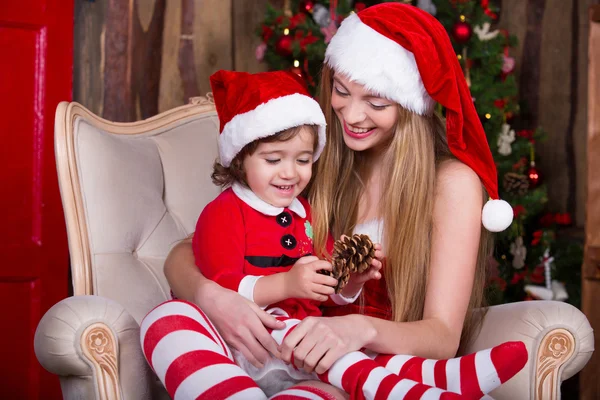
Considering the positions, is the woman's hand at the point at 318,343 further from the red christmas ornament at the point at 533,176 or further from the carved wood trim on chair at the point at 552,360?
the red christmas ornament at the point at 533,176

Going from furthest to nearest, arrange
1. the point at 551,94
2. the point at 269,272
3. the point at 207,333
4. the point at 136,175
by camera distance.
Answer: the point at 551,94
the point at 136,175
the point at 269,272
the point at 207,333

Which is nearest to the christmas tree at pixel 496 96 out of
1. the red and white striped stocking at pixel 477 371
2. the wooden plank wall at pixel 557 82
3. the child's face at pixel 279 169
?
the wooden plank wall at pixel 557 82

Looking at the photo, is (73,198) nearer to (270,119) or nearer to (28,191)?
(270,119)

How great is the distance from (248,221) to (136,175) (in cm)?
60

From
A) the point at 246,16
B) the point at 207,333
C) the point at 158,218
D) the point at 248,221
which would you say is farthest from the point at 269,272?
the point at 246,16

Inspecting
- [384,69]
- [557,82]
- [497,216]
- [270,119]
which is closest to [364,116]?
[384,69]

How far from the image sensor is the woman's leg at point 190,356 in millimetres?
1219

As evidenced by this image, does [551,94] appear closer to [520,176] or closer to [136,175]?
[520,176]

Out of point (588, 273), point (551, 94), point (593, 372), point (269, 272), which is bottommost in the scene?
point (593, 372)

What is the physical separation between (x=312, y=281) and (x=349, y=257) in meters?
0.09

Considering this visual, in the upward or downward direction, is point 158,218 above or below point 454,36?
below

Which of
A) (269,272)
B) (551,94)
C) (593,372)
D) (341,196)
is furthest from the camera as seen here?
(551,94)

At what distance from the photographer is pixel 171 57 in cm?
342

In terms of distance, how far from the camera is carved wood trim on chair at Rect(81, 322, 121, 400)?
144 centimetres
